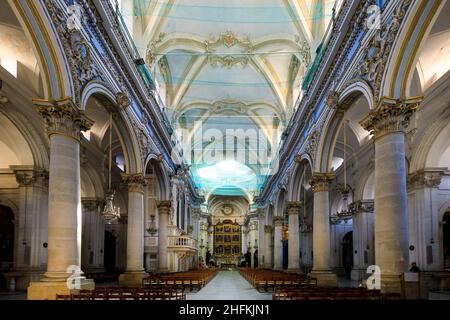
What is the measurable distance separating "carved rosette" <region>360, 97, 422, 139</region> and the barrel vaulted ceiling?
9803mm

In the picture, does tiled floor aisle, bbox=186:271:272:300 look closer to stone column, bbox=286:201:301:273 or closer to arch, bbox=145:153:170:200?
stone column, bbox=286:201:301:273

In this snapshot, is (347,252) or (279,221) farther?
(279,221)

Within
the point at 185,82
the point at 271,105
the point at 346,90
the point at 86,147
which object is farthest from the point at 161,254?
the point at 346,90

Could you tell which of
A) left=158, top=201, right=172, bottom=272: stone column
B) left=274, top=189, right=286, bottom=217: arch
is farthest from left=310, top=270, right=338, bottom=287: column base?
left=274, top=189, right=286, bottom=217: arch

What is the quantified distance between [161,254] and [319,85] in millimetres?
14975

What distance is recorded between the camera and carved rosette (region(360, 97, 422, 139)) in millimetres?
Result: 12477

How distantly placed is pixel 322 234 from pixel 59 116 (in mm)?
12459

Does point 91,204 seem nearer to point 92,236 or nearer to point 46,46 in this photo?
point 92,236

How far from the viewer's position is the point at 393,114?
12.6m

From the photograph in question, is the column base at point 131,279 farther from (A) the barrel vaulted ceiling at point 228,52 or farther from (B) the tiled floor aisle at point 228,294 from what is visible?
(A) the barrel vaulted ceiling at point 228,52

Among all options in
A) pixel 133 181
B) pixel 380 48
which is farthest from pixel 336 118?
pixel 133 181

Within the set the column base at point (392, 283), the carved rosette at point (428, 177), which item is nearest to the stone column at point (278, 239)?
the carved rosette at point (428, 177)
